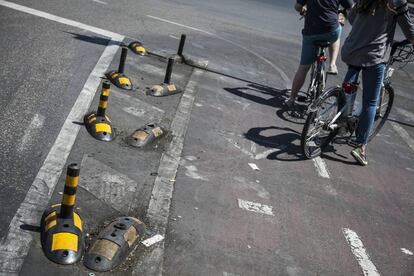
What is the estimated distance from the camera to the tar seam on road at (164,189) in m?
4.54

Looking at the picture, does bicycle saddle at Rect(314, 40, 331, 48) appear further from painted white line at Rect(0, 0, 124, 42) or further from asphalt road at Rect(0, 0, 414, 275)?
painted white line at Rect(0, 0, 124, 42)

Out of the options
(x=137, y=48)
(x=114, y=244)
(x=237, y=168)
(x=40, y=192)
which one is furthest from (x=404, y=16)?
(x=137, y=48)

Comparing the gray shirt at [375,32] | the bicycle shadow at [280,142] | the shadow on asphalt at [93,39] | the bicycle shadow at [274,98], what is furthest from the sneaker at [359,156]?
the shadow on asphalt at [93,39]

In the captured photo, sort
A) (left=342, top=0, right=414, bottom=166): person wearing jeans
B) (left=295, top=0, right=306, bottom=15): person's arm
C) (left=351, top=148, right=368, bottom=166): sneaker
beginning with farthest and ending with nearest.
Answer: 1. (left=295, top=0, right=306, bottom=15): person's arm
2. (left=351, top=148, right=368, bottom=166): sneaker
3. (left=342, top=0, right=414, bottom=166): person wearing jeans

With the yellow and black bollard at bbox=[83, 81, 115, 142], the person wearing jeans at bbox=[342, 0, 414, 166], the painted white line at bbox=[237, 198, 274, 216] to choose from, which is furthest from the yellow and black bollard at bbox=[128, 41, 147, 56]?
the painted white line at bbox=[237, 198, 274, 216]

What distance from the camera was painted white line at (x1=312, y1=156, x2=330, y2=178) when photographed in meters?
7.02

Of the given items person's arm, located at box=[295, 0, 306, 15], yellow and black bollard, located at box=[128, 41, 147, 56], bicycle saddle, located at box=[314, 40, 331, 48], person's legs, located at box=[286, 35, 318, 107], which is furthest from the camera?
yellow and black bollard, located at box=[128, 41, 147, 56]

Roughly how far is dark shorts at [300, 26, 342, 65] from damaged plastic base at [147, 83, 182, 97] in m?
2.02

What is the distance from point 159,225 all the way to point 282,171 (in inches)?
88.6

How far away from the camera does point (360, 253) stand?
5.37 m

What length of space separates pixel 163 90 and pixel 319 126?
2.62 meters

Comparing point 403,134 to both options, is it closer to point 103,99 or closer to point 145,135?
point 145,135

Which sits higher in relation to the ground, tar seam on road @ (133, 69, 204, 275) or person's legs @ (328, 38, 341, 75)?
person's legs @ (328, 38, 341, 75)

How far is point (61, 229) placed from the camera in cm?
453
